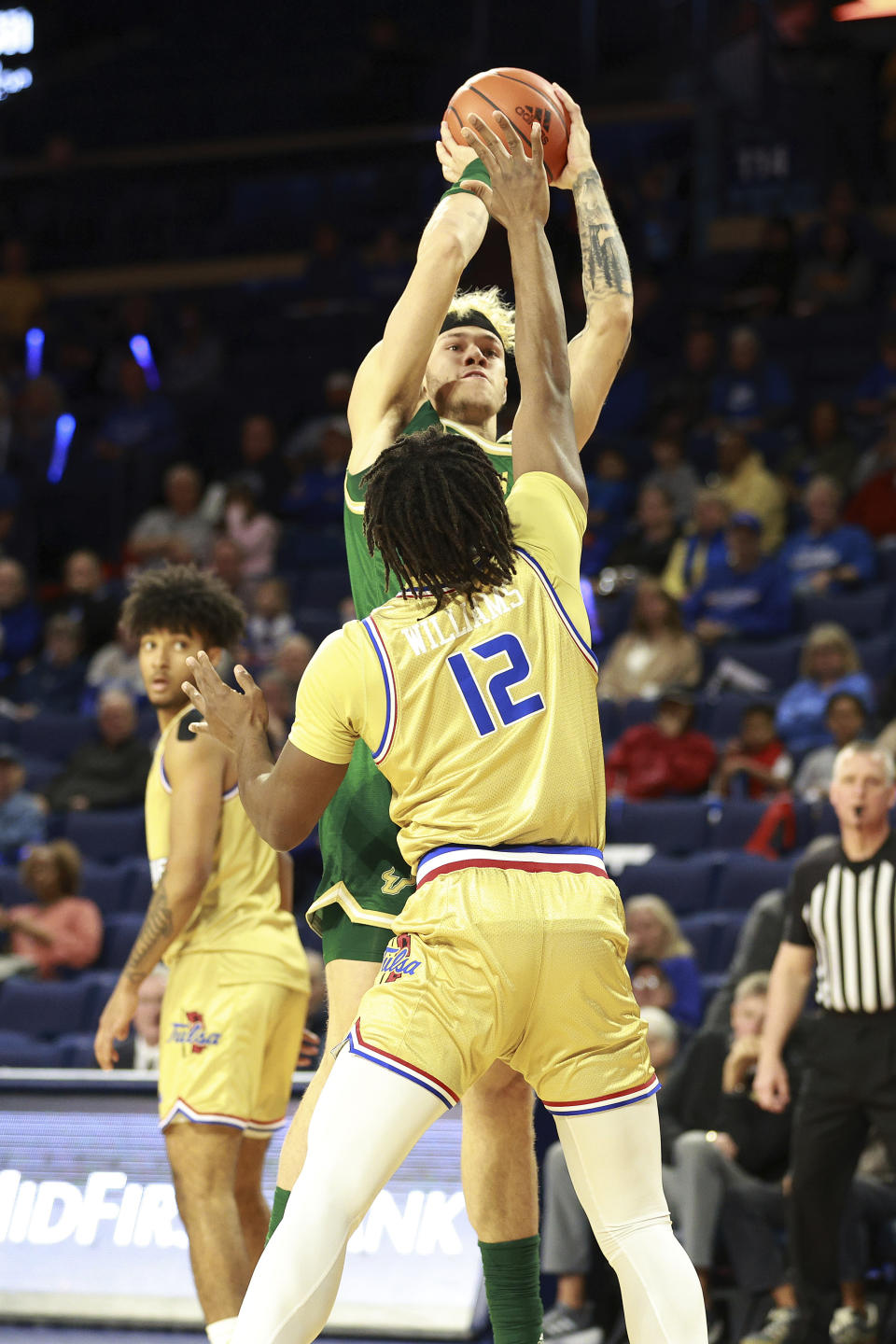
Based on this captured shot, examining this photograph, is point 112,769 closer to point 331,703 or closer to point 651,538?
point 651,538

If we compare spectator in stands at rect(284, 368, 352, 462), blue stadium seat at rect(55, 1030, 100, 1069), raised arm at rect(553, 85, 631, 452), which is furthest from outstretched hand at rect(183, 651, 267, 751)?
spectator in stands at rect(284, 368, 352, 462)

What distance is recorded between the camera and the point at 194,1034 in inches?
168

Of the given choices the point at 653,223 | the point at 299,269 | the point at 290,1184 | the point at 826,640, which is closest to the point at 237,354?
the point at 299,269

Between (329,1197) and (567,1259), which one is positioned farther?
(567,1259)

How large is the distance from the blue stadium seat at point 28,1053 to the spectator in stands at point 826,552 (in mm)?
4923

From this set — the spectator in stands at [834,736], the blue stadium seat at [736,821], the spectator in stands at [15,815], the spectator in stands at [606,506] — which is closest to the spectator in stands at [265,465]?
the spectator in stands at [606,506]

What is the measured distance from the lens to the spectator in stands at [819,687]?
28.9 ft

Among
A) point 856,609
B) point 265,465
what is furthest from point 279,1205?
point 265,465

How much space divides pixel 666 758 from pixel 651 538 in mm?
2245

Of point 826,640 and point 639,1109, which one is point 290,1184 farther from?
point 826,640

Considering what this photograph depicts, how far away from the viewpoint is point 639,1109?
2896 mm

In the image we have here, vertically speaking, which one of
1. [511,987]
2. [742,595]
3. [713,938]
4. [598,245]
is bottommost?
[713,938]

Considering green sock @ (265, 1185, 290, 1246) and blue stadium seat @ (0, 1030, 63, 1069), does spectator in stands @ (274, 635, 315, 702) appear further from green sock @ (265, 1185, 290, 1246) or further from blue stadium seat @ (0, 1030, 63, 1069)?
green sock @ (265, 1185, 290, 1246)

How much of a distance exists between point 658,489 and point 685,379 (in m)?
1.56
